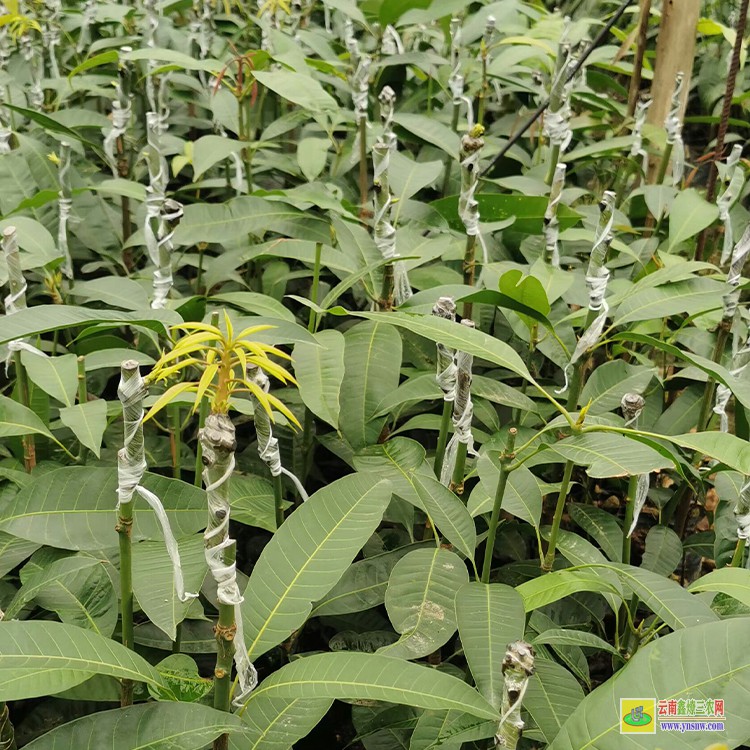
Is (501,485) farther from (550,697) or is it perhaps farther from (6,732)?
(6,732)

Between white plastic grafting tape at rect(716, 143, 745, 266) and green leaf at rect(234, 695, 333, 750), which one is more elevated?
white plastic grafting tape at rect(716, 143, 745, 266)

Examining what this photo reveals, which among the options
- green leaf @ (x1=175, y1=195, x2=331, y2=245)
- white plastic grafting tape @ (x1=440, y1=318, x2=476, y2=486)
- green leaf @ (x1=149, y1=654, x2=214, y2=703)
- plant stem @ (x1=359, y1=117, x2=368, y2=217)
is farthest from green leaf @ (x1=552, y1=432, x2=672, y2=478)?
plant stem @ (x1=359, y1=117, x2=368, y2=217)

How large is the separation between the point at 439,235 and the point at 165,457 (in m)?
0.66

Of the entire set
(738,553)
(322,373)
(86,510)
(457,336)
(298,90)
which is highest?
(298,90)

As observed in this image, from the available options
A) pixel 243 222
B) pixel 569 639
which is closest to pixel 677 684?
pixel 569 639

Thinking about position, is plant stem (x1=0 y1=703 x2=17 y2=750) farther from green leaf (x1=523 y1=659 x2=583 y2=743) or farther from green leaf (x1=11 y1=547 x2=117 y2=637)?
green leaf (x1=523 y1=659 x2=583 y2=743)

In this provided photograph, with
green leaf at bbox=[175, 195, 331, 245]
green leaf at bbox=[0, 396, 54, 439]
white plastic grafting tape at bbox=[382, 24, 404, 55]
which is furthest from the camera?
white plastic grafting tape at bbox=[382, 24, 404, 55]

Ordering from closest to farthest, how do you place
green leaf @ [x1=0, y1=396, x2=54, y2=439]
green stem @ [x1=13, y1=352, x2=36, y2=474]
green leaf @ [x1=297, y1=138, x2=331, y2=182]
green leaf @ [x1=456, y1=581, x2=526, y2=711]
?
1. green leaf @ [x1=456, y1=581, x2=526, y2=711]
2. green leaf @ [x1=0, y1=396, x2=54, y2=439]
3. green stem @ [x1=13, y1=352, x2=36, y2=474]
4. green leaf @ [x1=297, y1=138, x2=331, y2=182]

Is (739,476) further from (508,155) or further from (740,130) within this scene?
(740,130)

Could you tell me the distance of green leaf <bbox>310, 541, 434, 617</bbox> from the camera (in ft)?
3.91

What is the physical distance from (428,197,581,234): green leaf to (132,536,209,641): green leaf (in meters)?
0.86

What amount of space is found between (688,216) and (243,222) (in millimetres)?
885

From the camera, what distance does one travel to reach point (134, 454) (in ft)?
2.98

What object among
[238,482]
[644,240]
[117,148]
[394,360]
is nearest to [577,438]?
[394,360]
